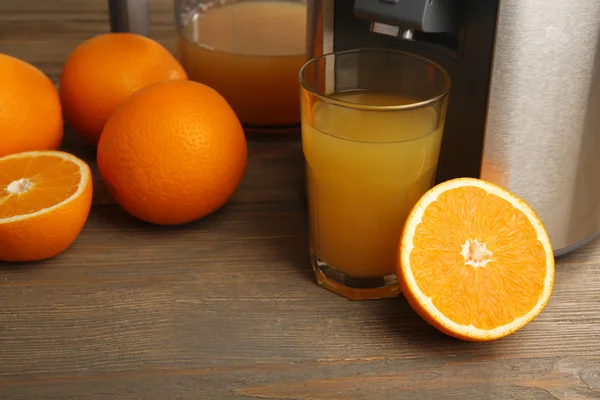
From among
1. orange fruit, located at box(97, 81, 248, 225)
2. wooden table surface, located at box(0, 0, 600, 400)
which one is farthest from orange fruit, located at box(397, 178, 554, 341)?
orange fruit, located at box(97, 81, 248, 225)

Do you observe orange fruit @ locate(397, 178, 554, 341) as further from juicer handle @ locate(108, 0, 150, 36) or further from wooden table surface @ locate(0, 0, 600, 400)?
juicer handle @ locate(108, 0, 150, 36)

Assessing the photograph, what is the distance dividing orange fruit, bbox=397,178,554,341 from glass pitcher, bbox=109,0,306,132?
1.15 ft

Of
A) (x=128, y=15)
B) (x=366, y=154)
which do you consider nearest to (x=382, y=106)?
(x=366, y=154)

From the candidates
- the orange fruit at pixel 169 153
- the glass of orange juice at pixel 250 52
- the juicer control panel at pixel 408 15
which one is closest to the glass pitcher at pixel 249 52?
the glass of orange juice at pixel 250 52

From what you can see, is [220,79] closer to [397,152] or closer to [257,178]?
[257,178]

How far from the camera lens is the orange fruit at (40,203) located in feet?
2.27

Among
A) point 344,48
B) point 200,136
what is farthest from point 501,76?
point 200,136

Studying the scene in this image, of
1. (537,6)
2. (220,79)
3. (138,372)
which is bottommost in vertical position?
(138,372)

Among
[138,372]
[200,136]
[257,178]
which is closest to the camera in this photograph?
[138,372]

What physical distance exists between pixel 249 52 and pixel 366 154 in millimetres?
352

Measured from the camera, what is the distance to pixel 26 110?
0.81 meters

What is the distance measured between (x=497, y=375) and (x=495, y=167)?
179 millimetres

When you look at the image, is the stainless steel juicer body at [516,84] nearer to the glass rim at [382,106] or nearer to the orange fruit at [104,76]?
the glass rim at [382,106]

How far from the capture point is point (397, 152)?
631 millimetres
